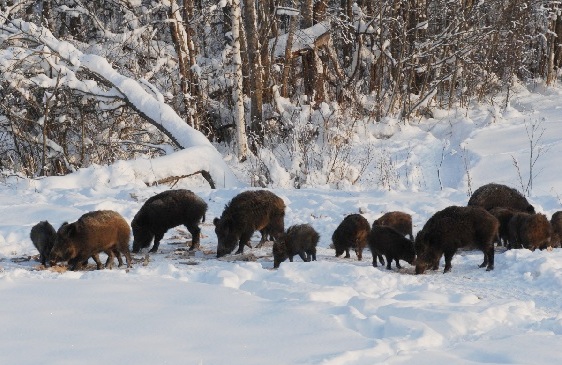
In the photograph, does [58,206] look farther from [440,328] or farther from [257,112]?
[257,112]

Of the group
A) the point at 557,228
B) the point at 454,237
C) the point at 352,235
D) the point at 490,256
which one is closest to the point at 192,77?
the point at 352,235

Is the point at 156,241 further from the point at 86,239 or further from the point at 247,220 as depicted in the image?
the point at 86,239

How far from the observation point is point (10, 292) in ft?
20.4

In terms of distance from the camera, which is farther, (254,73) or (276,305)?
(254,73)

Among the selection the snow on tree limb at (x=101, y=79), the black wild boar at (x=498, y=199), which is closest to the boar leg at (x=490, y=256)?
the black wild boar at (x=498, y=199)

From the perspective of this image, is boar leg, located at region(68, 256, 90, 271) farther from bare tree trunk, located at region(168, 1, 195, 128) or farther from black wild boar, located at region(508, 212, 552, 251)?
bare tree trunk, located at region(168, 1, 195, 128)

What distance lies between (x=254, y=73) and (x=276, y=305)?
1547cm

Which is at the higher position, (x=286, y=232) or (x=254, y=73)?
(x=254, y=73)

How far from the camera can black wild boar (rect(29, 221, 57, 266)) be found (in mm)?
8398

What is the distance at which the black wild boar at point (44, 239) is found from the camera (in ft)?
27.6

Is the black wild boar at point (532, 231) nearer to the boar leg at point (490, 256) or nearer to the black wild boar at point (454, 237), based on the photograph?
the black wild boar at point (454, 237)

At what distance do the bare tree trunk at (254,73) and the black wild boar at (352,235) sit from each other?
10250mm

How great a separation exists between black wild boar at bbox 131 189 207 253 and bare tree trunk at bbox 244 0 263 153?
9.77m

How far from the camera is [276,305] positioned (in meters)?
5.90
